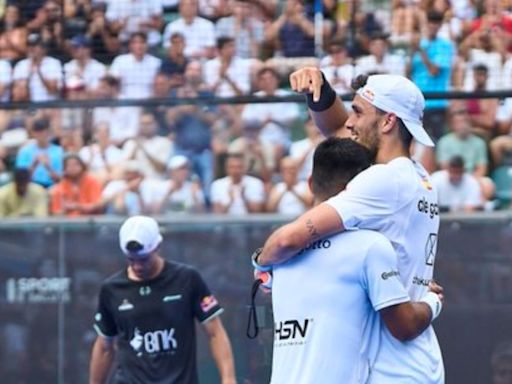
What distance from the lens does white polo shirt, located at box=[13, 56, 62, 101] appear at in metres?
10.2

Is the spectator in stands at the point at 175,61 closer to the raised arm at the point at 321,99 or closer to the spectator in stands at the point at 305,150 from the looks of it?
the spectator in stands at the point at 305,150

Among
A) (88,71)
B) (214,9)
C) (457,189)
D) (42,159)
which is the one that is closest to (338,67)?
(457,189)

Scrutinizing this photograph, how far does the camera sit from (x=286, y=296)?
443cm

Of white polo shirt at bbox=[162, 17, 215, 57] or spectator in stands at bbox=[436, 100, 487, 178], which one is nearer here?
spectator in stands at bbox=[436, 100, 487, 178]

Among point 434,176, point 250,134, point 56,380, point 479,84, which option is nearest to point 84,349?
point 56,380

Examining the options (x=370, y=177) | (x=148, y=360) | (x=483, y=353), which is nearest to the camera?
(x=370, y=177)

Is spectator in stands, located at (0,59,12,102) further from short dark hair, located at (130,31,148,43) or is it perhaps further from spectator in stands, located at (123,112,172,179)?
spectator in stands, located at (123,112,172,179)

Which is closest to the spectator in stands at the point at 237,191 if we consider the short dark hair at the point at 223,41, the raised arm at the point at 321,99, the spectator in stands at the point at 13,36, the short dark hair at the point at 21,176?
the short dark hair at the point at 223,41

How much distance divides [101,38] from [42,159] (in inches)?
50.0

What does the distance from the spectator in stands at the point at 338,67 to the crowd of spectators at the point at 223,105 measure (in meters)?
0.01

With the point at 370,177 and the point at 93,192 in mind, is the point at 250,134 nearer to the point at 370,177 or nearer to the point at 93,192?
the point at 93,192

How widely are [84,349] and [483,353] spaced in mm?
2857

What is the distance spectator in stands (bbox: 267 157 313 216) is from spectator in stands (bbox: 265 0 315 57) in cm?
112

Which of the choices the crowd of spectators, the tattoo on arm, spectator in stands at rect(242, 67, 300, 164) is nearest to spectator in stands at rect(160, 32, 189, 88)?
the crowd of spectators
